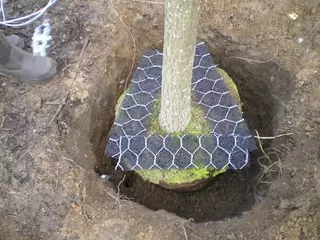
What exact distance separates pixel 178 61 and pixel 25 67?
84cm

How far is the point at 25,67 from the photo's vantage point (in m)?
2.17

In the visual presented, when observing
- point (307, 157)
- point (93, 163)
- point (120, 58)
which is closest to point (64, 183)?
point (93, 163)

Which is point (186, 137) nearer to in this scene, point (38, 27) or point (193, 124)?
point (193, 124)

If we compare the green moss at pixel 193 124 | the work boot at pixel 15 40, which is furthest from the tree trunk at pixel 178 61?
the work boot at pixel 15 40

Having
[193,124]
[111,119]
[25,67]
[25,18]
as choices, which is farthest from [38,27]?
[193,124]

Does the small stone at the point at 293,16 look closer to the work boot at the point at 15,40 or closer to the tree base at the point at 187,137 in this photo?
the tree base at the point at 187,137

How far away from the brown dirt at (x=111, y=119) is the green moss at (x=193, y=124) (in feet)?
0.91

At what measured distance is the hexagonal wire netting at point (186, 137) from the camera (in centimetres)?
202

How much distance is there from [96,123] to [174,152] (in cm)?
43

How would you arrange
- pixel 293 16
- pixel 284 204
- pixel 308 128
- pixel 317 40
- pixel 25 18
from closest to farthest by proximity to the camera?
pixel 284 204, pixel 308 128, pixel 317 40, pixel 293 16, pixel 25 18

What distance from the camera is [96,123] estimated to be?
2.25m

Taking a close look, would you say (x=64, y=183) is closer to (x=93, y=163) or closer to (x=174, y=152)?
(x=93, y=163)

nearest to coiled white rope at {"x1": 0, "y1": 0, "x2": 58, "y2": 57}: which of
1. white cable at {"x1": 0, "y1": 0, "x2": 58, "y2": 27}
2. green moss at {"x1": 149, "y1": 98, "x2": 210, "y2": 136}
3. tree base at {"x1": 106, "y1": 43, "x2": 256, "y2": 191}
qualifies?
white cable at {"x1": 0, "y1": 0, "x2": 58, "y2": 27}

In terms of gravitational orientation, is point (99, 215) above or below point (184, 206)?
above
